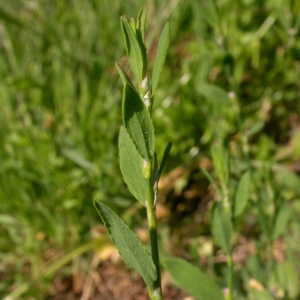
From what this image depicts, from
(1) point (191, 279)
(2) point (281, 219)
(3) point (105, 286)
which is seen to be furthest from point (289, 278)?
(3) point (105, 286)

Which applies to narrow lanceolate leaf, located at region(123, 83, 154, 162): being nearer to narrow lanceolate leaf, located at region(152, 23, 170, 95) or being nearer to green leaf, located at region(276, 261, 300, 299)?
narrow lanceolate leaf, located at region(152, 23, 170, 95)

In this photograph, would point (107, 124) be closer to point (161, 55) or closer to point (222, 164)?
point (222, 164)

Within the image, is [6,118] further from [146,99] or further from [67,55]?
[146,99]

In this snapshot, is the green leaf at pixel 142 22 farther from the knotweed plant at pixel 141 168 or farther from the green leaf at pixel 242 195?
the green leaf at pixel 242 195

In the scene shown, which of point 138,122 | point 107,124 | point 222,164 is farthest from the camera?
point 107,124

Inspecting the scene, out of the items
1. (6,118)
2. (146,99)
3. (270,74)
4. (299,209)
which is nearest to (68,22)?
(6,118)
